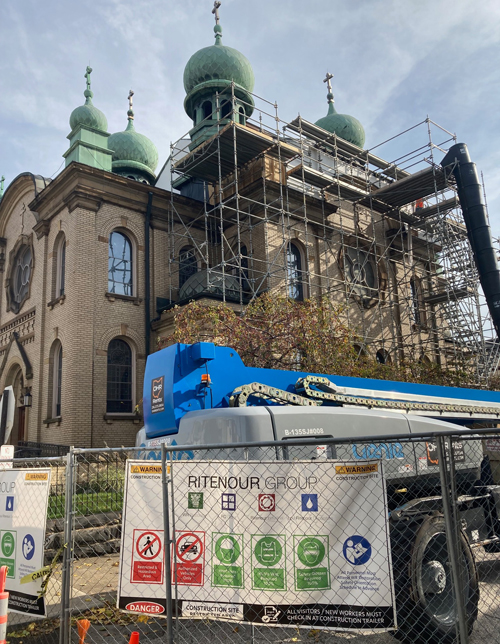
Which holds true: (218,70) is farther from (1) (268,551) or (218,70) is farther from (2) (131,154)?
(1) (268,551)

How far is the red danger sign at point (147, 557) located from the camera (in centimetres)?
451

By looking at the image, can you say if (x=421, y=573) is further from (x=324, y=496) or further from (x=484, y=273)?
(x=484, y=273)

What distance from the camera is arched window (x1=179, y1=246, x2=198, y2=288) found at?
24.0 m

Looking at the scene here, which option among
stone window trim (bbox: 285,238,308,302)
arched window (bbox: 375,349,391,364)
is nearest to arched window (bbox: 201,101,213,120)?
stone window trim (bbox: 285,238,308,302)

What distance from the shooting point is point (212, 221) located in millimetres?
24812

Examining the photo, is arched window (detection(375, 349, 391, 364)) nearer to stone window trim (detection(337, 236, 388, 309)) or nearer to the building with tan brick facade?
the building with tan brick facade

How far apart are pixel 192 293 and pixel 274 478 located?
1699 centimetres

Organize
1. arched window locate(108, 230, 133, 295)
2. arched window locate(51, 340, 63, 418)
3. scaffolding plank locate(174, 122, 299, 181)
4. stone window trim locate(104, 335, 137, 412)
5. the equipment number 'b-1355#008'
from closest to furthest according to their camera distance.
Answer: the equipment number 'b-1355#008'
stone window trim locate(104, 335, 137, 412)
arched window locate(51, 340, 63, 418)
scaffolding plank locate(174, 122, 299, 181)
arched window locate(108, 230, 133, 295)

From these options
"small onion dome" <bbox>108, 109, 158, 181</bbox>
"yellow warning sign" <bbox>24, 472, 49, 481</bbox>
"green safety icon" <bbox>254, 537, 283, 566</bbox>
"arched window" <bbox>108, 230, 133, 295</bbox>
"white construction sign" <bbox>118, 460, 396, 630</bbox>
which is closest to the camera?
"white construction sign" <bbox>118, 460, 396, 630</bbox>

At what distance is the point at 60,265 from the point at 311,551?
68.3 ft

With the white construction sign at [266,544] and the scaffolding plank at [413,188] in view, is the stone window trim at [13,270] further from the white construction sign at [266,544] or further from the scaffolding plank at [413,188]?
the white construction sign at [266,544]

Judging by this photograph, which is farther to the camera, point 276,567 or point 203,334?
point 203,334

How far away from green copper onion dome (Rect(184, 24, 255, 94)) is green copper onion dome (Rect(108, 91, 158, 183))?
4771 millimetres

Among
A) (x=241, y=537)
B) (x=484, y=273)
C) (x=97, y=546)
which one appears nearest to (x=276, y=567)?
(x=241, y=537)
